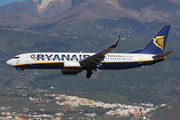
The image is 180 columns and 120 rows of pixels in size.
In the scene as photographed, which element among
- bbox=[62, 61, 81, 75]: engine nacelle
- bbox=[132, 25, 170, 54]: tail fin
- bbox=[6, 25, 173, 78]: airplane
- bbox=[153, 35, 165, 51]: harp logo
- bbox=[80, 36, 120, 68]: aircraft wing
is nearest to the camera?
bbox=[80, 36, 120, 68]: aircraft wing

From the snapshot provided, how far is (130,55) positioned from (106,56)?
22.6 ft

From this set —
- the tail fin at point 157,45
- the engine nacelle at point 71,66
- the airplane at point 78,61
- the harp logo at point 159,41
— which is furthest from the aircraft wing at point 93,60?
the harp logo at point 159,41

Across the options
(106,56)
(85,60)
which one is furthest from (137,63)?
(85,60)

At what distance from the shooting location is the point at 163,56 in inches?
3093

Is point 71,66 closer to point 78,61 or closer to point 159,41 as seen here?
point 78,61

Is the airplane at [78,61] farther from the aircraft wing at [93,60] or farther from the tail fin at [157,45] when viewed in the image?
the tail fin at [157,45]

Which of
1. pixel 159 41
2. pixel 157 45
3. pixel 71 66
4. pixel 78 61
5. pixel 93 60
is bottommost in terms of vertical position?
pixel 71 66

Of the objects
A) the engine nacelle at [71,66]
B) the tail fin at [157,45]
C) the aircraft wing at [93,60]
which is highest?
the tail fin at [157,45]

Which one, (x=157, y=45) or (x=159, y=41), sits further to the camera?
(x=159, y=41)

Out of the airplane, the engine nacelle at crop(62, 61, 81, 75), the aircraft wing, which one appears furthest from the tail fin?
the engine nacelle at crop(62, 61, 81, 75)

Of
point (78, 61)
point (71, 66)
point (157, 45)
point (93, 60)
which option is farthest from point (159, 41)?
point (71, 66)

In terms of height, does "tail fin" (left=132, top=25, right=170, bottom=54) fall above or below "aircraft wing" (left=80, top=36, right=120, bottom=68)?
above

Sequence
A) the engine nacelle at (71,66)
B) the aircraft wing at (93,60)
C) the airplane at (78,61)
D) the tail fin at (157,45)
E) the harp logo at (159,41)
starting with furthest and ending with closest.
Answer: the harp logo at (159,41) → the tail fin at (157,45) → the airplane at (78,61) → the engine nacelle at (71,66) → the aircraft wing at (93,60)

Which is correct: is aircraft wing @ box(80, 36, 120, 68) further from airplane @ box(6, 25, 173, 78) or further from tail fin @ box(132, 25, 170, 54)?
tail fin @ box(132, 25, 170, 54)
